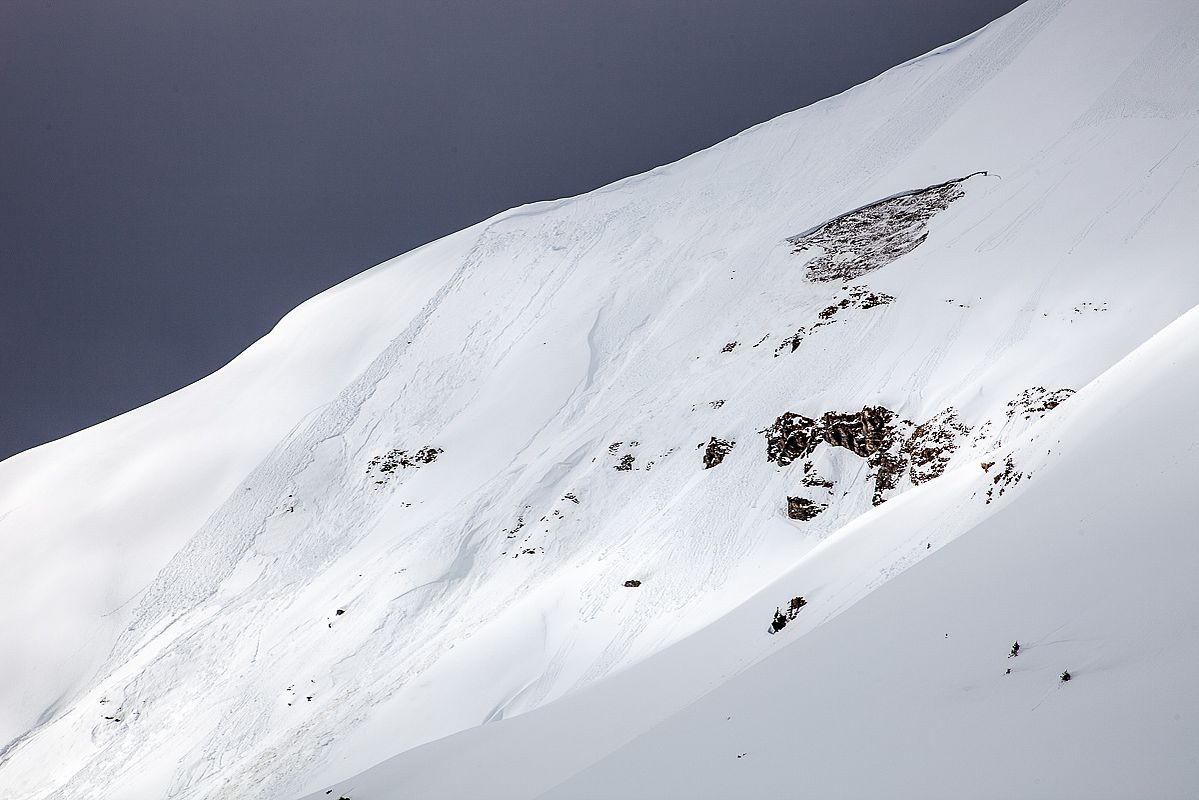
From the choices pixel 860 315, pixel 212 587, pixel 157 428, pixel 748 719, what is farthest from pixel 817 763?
pixel 157 428

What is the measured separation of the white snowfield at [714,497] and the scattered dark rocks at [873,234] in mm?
230

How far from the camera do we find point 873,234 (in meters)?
34.3

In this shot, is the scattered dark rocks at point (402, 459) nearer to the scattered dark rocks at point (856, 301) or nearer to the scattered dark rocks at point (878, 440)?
the scattered dark rocks at point (878, 440)

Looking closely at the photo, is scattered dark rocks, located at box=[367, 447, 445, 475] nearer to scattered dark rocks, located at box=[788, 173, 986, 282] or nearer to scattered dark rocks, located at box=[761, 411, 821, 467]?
scattered dark rocks, located at box=[761, 411, 821, 467]

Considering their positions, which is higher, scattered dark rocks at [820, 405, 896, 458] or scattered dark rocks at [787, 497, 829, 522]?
scattered dark rocks at [820, 405, 896, 458]

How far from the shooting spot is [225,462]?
3797cm

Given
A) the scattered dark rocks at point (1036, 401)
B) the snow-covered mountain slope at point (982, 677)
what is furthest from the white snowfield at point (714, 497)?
the scattered dark rocks at point (1036, 401)

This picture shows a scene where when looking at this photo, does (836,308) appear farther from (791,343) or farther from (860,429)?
(860,429)

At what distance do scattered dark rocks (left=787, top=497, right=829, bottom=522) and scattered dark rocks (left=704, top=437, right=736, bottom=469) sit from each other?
3.62m

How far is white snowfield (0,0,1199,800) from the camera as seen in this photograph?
258 inches

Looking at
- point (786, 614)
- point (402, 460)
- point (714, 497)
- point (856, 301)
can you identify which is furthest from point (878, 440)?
point (402, 460)

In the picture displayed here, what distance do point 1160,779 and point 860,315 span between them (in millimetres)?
26646

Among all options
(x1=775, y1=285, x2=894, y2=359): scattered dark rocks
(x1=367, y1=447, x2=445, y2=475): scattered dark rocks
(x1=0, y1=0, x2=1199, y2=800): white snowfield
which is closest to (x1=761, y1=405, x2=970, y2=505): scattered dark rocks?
(x1=0, y1=0, x2=1199, y2=800): white snowfield

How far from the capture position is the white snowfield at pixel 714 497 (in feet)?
21.5
